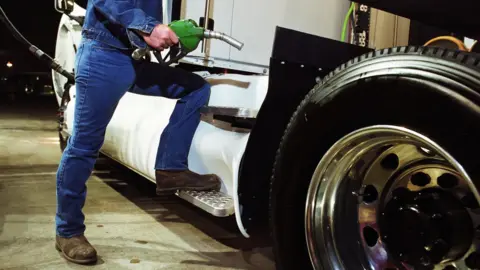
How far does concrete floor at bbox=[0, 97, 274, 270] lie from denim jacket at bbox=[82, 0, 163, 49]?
1272 millimetres

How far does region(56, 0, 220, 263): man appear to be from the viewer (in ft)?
8.31

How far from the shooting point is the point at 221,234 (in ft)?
11.3

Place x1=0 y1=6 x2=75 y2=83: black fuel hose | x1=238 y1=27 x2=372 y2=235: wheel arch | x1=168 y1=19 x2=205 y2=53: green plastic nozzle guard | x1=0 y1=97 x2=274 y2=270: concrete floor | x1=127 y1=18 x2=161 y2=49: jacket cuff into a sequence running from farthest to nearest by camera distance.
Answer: x1=0 y1=6 x2=75 y2=83: black fuel hose < x1=0 y1=97 x2=274 y2=270: concrete floor < x1=168 y1=19 x2=205 y2=53: green plastic nozzle guard < x1=127 y1=18 x2=161 y2=49: jacket cuff < x1=238 y1=27 x2=372 y2=235: wheel arch

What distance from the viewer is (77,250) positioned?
8.93ft

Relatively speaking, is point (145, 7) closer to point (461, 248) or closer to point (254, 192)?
point (254, 192)

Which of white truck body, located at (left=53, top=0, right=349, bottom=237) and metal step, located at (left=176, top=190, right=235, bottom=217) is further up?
white truck body, located at (left=53, top=0, right=349, bottom=237)

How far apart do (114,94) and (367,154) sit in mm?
1509

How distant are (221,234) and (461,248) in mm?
2124

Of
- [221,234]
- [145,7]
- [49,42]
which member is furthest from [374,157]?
[49,42]

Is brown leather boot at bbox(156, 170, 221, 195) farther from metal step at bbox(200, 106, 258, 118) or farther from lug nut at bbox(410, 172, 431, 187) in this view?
lug nut at bbox(410, 172, 431, 187)

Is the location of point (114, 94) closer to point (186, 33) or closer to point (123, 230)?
point (186, 33)

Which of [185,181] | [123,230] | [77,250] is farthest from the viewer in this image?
[123,230]

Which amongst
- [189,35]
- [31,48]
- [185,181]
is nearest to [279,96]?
[189,35]

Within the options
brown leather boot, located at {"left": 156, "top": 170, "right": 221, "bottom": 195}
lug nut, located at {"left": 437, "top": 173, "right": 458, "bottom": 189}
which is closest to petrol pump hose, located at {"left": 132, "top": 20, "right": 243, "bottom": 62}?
brown leather boot, located at {"left": 156, "top": 170, "right": 221, "bottom": 195}
